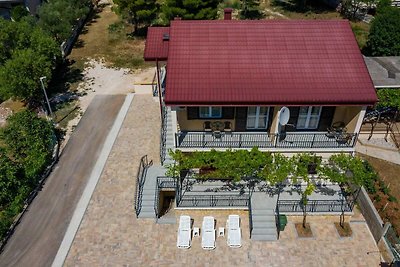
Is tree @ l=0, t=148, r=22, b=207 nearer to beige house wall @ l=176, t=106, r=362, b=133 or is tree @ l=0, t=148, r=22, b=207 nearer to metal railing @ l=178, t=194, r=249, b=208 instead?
metal railing @ l=178, t=194, r=249, b=208

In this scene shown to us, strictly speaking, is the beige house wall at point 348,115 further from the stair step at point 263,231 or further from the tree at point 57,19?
the tree at point 57,19

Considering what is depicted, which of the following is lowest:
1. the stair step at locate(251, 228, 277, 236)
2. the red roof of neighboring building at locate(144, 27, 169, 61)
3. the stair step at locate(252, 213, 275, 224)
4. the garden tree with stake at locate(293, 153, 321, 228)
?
the stair step at locate(251, 228, 277, 236)

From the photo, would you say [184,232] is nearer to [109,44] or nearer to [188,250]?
[188,250]

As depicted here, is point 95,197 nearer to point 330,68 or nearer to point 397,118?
point 330,68

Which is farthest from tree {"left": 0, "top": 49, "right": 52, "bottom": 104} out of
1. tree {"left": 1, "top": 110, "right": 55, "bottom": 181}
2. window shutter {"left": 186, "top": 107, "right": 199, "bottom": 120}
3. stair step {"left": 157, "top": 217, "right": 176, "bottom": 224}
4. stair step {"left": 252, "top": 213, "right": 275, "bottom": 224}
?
stair step {"left": 252, "top": 213, "right": 275, "bottom": 224}

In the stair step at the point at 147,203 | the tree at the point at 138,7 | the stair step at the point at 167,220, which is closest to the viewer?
the stair step at the point at 167,220

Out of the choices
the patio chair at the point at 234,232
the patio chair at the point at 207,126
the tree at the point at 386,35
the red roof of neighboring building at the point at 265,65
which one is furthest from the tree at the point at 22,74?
the tree at the point at 386,35
